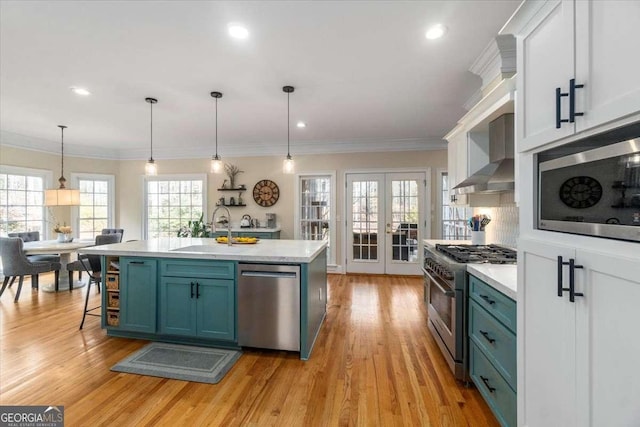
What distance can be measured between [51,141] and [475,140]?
7.30 meters

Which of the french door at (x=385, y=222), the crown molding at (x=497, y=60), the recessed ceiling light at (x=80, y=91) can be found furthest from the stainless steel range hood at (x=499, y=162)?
the recessed ceiling light at (x=80, y=91)

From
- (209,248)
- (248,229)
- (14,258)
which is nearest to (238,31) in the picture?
(209,248)

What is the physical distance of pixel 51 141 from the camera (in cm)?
546

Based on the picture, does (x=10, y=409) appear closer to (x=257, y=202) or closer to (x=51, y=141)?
(x=257, y=202)

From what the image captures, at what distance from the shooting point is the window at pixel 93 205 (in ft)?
19.6

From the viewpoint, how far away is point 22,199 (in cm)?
516

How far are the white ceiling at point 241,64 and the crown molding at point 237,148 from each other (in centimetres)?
47

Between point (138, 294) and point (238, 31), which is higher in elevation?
point (238, 31)

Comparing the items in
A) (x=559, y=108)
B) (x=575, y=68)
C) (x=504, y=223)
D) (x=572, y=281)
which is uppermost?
(x=575, y=68)

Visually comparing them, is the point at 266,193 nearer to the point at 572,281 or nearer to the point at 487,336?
the point at 487,336

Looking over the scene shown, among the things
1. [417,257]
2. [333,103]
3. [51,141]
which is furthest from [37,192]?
[417,257]

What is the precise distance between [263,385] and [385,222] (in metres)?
3.96

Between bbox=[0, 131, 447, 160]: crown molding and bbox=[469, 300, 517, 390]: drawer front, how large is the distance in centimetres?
398

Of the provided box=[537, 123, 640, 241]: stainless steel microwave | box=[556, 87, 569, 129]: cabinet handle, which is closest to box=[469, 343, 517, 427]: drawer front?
box=[537, 123, 640, 241]: stainless steel microwave
